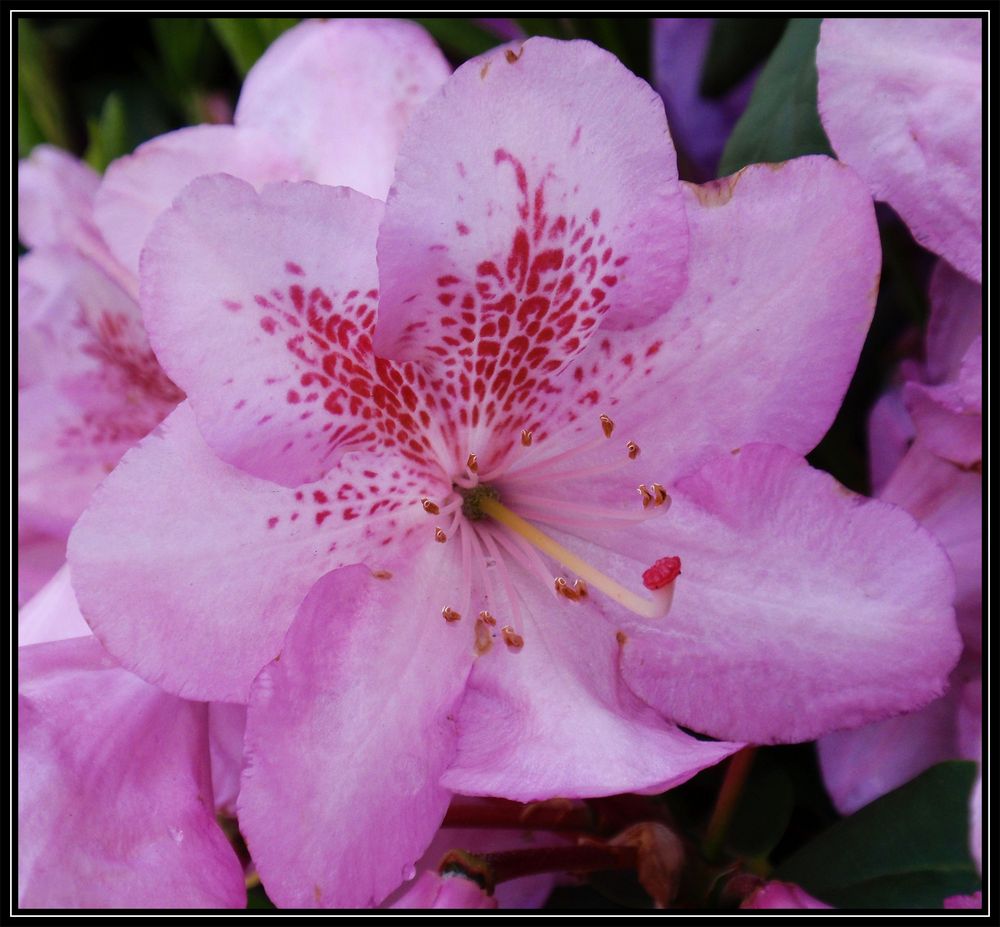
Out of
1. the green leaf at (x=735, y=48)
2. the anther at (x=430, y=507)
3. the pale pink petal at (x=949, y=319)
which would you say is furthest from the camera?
the green leaf at (x=735, y=48)


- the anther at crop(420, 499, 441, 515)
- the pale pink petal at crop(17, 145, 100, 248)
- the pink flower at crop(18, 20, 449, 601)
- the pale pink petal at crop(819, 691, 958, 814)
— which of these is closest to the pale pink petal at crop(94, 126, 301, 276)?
the pink flower at crop(18, 20, 449, 601)


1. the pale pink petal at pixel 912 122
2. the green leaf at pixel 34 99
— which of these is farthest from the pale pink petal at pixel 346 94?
the green leaf at pixel 34 99

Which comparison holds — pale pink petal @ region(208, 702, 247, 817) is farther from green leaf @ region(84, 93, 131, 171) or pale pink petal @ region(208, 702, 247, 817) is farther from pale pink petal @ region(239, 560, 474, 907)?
green leaf @ region(84, 93, 131, 171)

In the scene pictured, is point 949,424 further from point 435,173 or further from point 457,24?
point 457,24

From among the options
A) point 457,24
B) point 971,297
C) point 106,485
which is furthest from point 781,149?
point 106,485

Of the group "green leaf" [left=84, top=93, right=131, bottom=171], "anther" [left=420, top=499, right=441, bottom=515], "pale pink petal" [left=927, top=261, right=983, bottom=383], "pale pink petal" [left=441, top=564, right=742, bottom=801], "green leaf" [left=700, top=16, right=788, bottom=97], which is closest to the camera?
"pale pink petal" [left=441, top=564, right=742, bottom=801]

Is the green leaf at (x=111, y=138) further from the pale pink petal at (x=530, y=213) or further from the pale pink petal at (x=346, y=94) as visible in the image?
the pale pink petal at (x=530, y=213)
